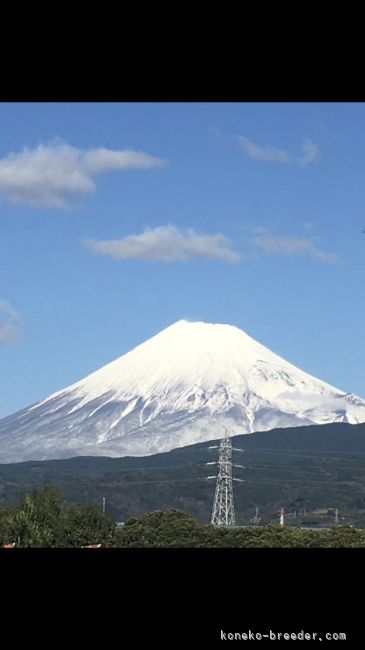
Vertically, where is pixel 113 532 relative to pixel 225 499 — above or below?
below

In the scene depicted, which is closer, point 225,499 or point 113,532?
point 113,532

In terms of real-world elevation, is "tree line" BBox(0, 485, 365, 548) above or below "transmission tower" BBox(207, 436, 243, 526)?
below

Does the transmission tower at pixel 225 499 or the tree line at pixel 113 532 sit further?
the transmission tower at pixel 225 499

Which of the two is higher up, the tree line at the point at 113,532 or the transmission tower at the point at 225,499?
the transmission tower at the point at 225,499

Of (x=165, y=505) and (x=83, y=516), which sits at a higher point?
(x=165, y=505)

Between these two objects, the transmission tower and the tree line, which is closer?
the tree line
